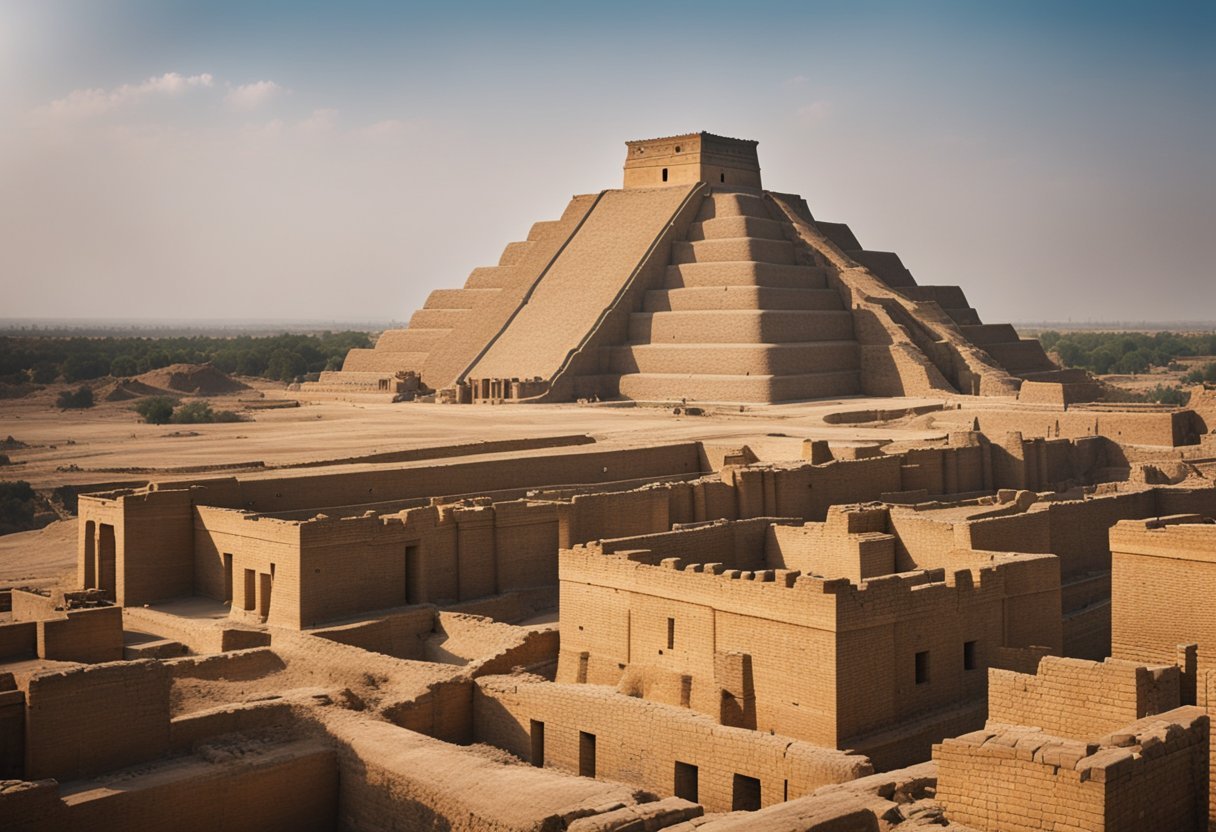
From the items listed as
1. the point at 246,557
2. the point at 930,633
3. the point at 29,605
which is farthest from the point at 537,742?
the point at 29,605

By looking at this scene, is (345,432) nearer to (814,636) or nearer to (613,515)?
(613,515)

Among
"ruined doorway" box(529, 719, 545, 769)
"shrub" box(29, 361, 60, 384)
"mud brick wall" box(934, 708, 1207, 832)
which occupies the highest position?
"shrub" box(29, 361, 60, 384)

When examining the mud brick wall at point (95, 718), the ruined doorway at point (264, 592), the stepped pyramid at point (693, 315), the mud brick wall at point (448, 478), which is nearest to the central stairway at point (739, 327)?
the stepped pyramid at point (693, 315)

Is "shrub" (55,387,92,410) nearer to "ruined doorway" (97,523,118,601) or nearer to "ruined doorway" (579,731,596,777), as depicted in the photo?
"ruined doorway" (97,523,118,601)

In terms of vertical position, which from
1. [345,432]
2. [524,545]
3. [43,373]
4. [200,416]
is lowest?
[524,545]

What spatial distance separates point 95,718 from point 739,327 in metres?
42.2

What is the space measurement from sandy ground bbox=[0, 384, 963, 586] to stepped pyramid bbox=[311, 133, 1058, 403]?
2.88m

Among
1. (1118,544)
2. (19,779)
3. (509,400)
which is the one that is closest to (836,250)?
(509,400)

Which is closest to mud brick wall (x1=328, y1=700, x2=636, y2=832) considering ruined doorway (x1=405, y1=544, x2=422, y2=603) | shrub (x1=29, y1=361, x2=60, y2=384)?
ruined doorway (x1=405, y1=544, x2=422, y2=603)

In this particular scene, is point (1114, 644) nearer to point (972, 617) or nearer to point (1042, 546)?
point (972, 617)

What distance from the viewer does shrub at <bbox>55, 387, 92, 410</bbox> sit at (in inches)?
2501

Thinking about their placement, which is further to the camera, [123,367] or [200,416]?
[123,367]

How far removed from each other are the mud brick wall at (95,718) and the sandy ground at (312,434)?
10466mm

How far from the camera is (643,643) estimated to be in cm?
1862
